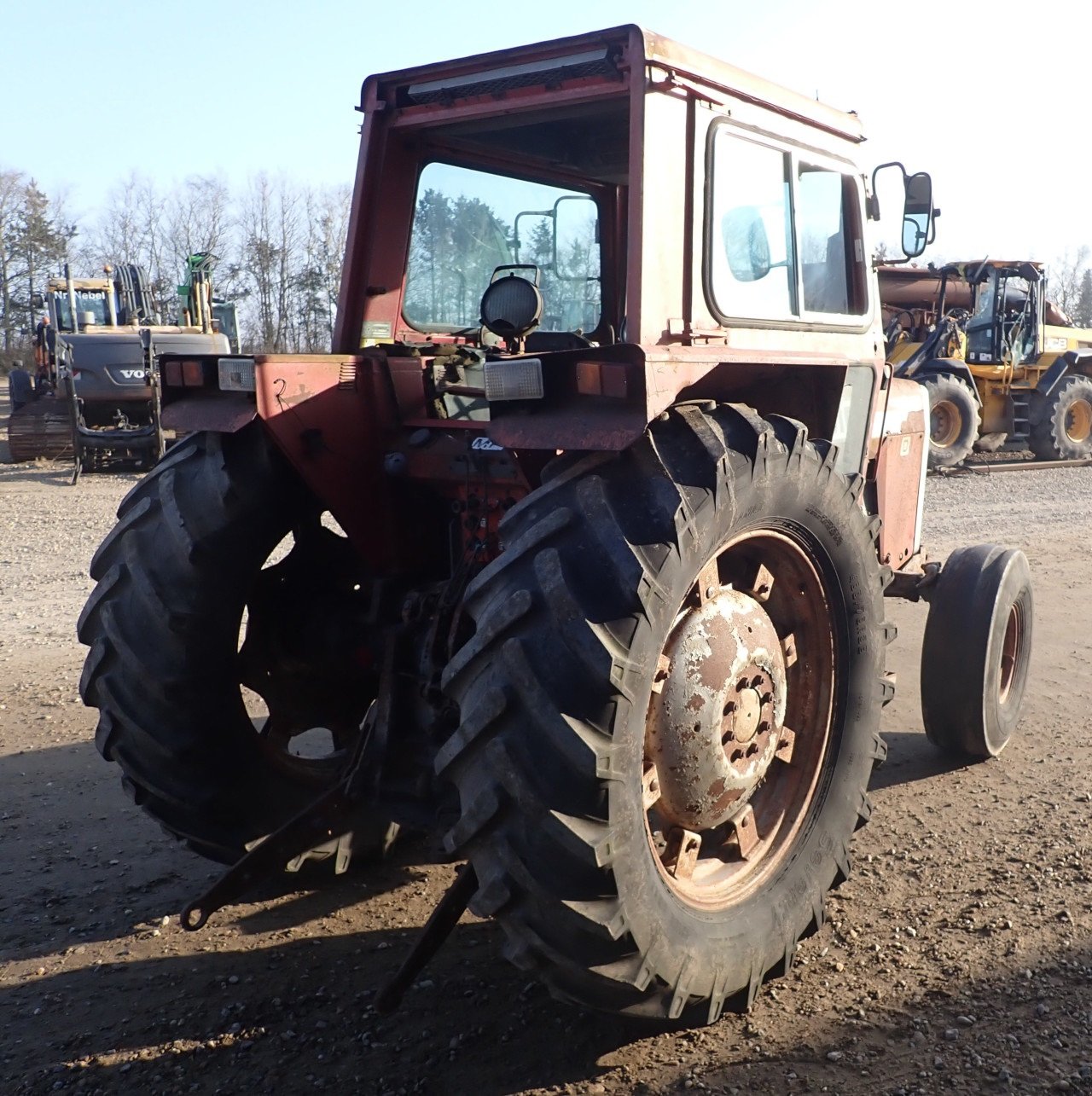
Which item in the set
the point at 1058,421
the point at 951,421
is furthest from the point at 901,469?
the point at 1058,421

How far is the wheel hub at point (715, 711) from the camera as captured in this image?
9.37ft

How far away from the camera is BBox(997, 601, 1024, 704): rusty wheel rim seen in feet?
16.4

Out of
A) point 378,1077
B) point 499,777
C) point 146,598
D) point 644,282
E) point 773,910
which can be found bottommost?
point 378,1077

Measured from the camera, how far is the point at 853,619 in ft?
10.9

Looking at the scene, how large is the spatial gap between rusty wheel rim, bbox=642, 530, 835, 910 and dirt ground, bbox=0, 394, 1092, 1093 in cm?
38

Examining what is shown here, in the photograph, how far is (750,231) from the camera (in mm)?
3361

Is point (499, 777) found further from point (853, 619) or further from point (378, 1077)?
point (853, 619)

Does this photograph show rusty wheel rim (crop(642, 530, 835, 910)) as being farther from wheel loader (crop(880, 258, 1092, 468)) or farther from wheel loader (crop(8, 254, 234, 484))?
wheel loader (crop(880, 258, 1092, 468))

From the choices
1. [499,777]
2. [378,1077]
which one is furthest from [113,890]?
[499,777]

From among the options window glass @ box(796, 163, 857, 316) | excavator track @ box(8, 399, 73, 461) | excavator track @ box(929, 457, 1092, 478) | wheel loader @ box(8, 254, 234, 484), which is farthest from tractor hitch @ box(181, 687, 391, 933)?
excavator track @ box(8, 399, 73, 461)

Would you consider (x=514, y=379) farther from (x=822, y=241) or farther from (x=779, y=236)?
(x=822, y=241)

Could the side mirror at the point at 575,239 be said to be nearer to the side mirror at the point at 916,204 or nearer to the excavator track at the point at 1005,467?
the side mirror at the point at 916,204

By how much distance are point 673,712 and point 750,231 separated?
145 centimetres

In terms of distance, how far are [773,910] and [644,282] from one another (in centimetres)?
166
